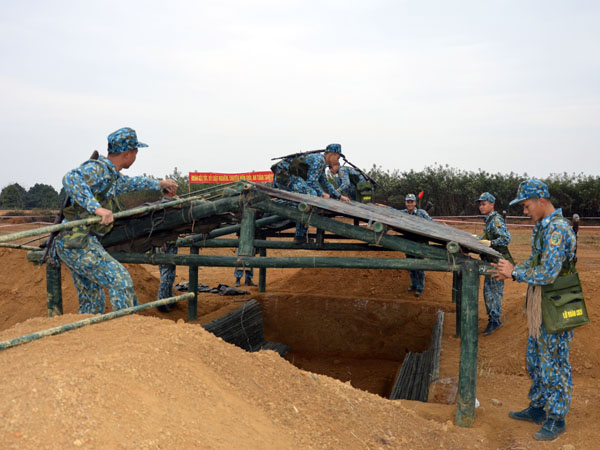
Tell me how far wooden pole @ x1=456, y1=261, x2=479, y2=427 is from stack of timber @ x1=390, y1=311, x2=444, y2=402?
114cm

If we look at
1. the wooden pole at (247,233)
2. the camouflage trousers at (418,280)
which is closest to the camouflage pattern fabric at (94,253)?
the wooden pole at (247,233)

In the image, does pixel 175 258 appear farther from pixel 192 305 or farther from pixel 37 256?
pixel 192 305

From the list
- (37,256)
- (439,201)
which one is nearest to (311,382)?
(37,256)

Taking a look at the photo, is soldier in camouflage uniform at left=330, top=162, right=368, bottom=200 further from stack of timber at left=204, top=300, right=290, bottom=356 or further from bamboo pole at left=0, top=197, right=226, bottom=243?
bamboo pole at left=0, top=197, right=226, bottom=243

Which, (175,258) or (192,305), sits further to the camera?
(192,305)

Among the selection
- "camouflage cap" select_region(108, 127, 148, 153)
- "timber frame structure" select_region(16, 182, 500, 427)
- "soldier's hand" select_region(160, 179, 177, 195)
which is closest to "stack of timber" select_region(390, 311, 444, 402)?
"timber frame structure" select_region(16, 182, 500, 427)

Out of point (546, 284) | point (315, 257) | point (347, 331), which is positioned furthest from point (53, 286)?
point (347, 331)

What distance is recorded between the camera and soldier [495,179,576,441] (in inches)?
153

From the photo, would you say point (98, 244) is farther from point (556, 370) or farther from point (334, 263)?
point (556, 370)

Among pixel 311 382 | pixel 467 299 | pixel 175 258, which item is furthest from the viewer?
pixel 175 258

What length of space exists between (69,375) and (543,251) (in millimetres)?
3435

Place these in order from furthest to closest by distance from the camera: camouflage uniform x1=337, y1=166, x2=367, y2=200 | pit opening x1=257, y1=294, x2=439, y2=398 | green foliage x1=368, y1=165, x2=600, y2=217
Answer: green foliage x1=368, y1=165, x2=600, y2=217 → camouflage uniform x1=337, y1=166, x2=367, y2=200 → pit opening x1=257, y1=294, x2=439, y2=398

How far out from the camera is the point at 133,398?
256 cm

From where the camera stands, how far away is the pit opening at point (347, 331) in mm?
8750
